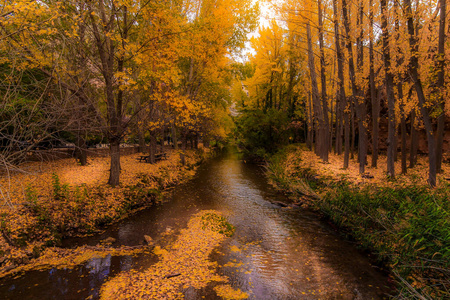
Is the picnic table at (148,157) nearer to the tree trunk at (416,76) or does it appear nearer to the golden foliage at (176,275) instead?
the golden foliage at (176,275)

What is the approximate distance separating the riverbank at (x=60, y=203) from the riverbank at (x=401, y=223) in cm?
696

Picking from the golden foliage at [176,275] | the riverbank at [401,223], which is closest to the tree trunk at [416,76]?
the riverbank at [401,223]

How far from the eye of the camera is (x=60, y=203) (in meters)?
7.37

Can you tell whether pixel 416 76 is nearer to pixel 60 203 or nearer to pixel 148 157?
pixel 60 203

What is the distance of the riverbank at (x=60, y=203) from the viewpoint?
5617mm

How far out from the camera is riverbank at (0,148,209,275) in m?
5.62

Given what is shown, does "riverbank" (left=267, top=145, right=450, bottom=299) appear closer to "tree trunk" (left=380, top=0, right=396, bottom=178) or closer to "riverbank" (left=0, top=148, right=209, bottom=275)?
"tree trunk" (left=380, top=0, right=396, bottom=178)

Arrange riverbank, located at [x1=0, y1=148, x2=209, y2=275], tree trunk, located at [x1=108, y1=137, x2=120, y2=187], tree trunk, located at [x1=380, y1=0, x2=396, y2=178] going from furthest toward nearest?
1. tree trunk, located at [x1=108, y1=137, x2=120, y2=187]
2. tree trunk, located at [x1=380, y1=0, x2=396, y2=178]
3. riverbank, located at [x1=0, y1=148, x2=209, y2=275]

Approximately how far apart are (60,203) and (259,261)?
6.46 metres

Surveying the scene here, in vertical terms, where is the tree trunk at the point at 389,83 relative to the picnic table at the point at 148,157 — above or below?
above

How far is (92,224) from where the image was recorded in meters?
7.48

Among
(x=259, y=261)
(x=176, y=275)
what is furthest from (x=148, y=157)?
(x=259, y=261)

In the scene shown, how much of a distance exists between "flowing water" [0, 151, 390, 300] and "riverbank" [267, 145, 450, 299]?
521 millimetres

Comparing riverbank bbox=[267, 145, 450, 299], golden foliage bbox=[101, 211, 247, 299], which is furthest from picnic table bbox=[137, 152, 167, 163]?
riverbank bbox=[267, 145, 450, 299]
